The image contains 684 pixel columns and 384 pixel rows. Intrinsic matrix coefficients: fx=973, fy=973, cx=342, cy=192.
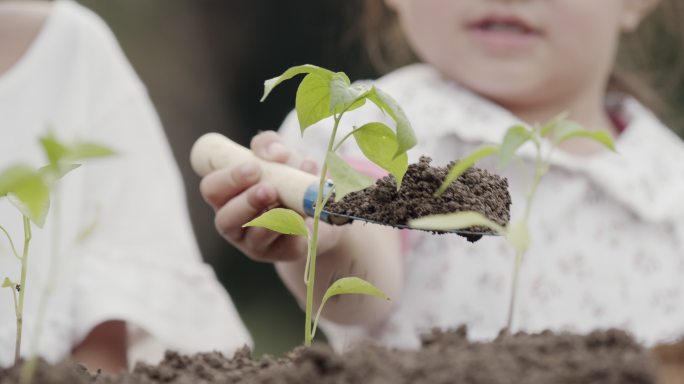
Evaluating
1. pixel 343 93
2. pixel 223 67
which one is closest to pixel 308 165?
pixel 343 93

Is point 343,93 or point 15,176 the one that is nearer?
point 15,176

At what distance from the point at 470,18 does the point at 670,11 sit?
0.98 metres

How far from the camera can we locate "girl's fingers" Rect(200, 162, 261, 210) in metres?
0.92

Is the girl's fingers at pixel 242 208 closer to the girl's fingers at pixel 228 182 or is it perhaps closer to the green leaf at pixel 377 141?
the girl's fingers at pixel 228 182

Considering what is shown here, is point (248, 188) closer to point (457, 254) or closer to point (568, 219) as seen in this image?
point (457, 254)

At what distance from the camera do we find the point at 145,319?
1268mm

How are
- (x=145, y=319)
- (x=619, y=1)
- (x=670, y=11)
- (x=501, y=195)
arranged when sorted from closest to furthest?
1. (x=501, y=195)
2. (x=145, y=319)
3. (x=619, y=1)
4. (x=670, y=11)

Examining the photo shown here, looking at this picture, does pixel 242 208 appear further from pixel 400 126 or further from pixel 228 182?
pixel 400 126

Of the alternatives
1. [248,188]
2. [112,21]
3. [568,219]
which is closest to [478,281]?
[568,219]

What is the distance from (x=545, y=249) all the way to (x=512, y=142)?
996mm

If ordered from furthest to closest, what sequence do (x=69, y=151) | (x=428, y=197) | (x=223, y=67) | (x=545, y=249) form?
(x=223, y=67), (x=545, y=249), (x=428, y=197), (x=69, y=151)

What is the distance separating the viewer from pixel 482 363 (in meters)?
0.47

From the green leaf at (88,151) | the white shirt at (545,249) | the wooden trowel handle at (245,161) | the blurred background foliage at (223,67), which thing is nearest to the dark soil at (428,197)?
the wooden trowel handle at (245,161)

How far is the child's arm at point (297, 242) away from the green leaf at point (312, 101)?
290 mm
